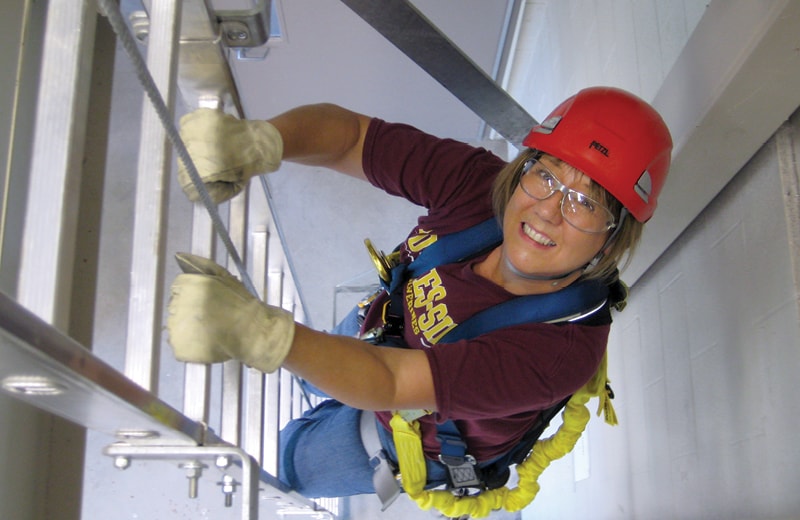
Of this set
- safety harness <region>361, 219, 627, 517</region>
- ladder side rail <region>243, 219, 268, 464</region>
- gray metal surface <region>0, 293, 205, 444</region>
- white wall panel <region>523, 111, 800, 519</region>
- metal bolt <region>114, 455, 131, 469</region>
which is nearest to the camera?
gray metal surface <region>0, 293, 205, 444</region>

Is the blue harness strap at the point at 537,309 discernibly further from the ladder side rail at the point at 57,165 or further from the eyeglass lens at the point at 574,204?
the ladder side rail at the point at 57,165

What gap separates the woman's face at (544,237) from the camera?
1.45m

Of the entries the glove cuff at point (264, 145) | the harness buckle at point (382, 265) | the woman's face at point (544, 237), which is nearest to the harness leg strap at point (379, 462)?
the harness buckle at point (382, 265)

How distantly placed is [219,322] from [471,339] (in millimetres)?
519

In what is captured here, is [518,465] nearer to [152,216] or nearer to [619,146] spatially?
[619,146]

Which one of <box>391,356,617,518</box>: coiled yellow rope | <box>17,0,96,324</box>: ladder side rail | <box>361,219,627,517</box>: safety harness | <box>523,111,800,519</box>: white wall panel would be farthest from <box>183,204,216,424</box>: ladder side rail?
<box>523,111,800,519</box>: white wall panel

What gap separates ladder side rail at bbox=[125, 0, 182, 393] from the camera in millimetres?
829

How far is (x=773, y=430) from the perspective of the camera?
51.8 inches

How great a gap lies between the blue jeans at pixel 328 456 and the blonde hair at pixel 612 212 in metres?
0.66

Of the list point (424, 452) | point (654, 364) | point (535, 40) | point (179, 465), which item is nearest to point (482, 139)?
point (535, 40)

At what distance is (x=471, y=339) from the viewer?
4.27 ft

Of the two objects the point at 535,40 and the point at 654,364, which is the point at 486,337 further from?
the point at 535,40

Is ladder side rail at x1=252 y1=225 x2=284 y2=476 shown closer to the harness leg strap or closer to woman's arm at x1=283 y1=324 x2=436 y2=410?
the harness leg strap

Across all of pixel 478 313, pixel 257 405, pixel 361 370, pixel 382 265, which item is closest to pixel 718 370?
pixel 478 313
